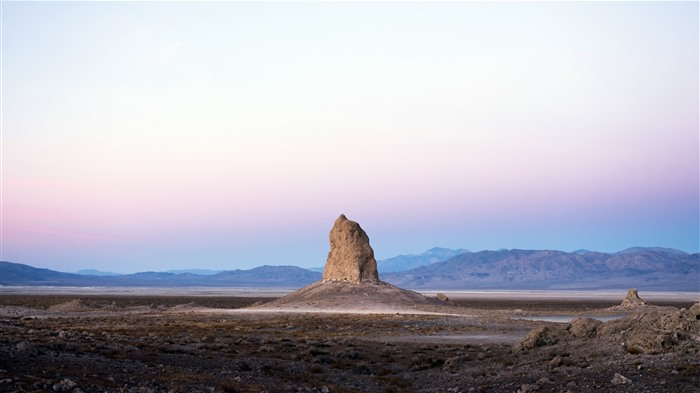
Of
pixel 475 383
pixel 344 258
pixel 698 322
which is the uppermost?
pixel 344 258

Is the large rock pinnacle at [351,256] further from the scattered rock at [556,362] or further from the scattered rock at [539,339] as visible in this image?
the scattered rock at [556,362]

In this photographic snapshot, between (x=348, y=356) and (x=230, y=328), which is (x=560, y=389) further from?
(x=230, y=328)

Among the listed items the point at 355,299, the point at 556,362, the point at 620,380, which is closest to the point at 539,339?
the point at 556,362

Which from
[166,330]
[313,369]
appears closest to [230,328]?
[166,330]

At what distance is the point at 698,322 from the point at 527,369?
490 cm

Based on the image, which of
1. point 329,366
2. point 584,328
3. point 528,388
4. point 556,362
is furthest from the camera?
point 584,328

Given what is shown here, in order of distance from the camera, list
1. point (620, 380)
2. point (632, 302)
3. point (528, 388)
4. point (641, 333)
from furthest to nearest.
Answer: point (632, 302) → point (641, 333) → point (528, 388) → point (620, 380)

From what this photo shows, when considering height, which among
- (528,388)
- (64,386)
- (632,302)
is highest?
(632,302)

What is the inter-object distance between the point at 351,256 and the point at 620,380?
5518 centimetres

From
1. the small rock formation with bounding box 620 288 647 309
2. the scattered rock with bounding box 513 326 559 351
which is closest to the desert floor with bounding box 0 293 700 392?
the scattered rock with bounding box 513 326 559 351

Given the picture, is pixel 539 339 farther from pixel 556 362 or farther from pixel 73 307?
pixel 73 307

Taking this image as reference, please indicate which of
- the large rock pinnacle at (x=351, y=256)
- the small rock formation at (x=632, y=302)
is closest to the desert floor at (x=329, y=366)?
the large rock pinnacle at (x=351, y=256)

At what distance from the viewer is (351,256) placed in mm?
73688

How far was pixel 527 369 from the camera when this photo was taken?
22453 mm
